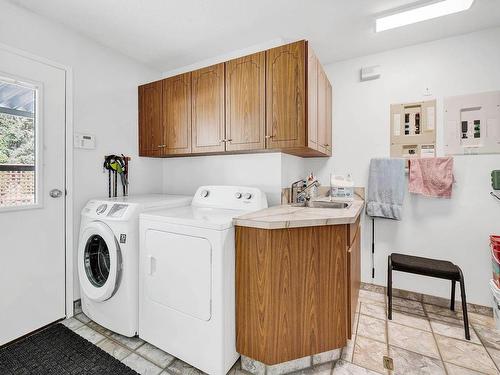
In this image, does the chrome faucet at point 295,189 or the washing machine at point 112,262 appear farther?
the chrome faucet at point 295,189

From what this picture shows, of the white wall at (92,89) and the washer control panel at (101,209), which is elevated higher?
the white wall at (92,89)

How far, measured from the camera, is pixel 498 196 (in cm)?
208

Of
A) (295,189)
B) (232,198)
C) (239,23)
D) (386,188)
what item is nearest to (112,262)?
(232,198)

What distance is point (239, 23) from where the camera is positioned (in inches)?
78.9

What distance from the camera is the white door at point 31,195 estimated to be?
1724 mm

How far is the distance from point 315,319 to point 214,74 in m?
2.06

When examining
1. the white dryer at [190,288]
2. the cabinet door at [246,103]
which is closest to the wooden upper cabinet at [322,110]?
the cabinet door at [246,103]

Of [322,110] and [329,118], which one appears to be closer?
[322,110]

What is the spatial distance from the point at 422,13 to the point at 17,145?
3202 millimetres

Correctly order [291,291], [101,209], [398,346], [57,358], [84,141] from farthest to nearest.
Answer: [84,141] < [101,209] < [398,346] < [57,358] < [291,291]

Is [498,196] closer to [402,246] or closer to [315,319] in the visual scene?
[402,246]

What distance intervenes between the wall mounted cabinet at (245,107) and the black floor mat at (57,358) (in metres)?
1.69

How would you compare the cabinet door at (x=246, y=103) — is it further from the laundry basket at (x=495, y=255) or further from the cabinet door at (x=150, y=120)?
the laundry basket at (x=495, y=255)

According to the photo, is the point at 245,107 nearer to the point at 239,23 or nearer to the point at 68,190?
the point at 239,23
